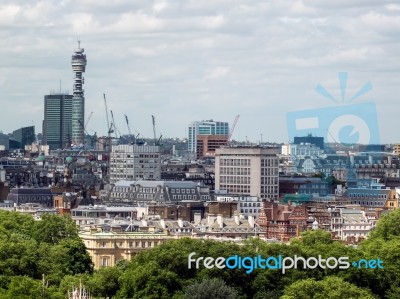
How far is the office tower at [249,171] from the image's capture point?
606 feet

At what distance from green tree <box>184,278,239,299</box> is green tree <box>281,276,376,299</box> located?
2.09 metres

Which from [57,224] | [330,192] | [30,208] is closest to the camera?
[57,224]

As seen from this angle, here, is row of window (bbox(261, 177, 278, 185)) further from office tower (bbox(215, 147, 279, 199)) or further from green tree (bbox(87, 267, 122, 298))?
green tree (bbox(87, 267, 122, 298))

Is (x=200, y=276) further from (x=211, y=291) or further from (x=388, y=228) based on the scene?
(x=388, y=228)

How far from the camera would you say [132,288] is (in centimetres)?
7438

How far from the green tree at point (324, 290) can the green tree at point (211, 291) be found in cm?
209

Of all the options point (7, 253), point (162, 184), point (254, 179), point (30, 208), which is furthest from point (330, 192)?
point (7, 253)

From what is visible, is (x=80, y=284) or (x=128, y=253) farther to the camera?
(x=128, y=253)

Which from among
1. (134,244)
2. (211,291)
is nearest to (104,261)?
(134,244)

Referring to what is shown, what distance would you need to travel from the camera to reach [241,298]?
238ft

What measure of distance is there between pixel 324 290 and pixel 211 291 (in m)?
4.22

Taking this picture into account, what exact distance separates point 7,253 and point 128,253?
2335 centimetres

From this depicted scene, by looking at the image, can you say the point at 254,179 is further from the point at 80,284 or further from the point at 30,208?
the point at 80,284

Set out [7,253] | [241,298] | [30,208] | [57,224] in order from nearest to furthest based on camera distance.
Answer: [241,298] < [7,253] < [57,224] < [30,208]
